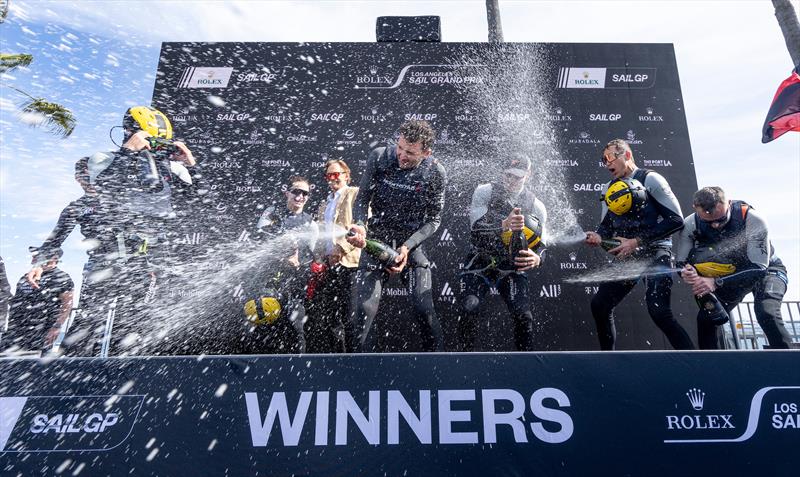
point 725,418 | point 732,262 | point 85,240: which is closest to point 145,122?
point 85,240

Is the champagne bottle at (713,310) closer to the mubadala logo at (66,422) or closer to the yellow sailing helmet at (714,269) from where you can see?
the yellow sailing helmet at (714,269)

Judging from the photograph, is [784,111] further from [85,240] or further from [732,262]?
[85,240]

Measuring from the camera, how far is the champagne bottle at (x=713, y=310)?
3951 millimetres

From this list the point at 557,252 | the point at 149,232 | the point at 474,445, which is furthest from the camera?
the point at 557,252

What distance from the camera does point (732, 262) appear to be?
415cm

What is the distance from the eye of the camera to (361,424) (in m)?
2.03

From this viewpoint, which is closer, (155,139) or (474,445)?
(474,445)

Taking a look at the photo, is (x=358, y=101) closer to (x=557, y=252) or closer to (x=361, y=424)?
(x=557, y=252)

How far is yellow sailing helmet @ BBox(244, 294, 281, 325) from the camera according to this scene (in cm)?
469

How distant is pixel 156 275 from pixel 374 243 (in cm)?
194

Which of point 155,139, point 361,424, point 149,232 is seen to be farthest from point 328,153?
point 361,424

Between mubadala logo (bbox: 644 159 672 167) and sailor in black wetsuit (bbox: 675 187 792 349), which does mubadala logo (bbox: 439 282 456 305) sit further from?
mubadala logo (bbox: 644 159 672 167)

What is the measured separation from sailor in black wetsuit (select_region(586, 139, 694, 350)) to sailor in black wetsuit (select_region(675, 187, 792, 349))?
24 cm

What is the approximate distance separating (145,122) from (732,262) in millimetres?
5255
